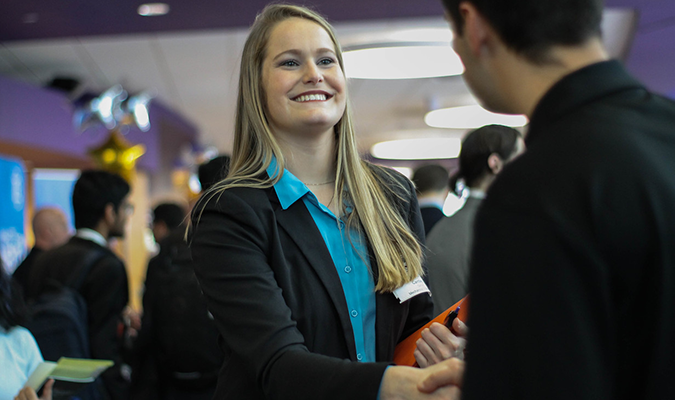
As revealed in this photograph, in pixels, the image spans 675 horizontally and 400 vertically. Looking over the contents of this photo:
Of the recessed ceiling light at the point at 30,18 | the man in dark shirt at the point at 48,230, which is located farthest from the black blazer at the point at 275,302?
the recessed ceiling light at the point at 30,18

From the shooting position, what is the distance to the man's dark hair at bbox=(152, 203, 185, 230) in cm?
527

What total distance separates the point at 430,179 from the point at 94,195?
1755mm

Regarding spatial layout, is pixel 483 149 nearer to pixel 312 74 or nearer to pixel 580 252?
pixel 312 74

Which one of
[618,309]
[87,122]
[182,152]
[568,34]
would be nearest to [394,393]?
[618,309]

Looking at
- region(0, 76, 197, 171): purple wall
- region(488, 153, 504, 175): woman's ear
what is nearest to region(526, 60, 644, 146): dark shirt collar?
region(488, 153, 504, 175): woman's ear

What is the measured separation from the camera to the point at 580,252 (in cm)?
61

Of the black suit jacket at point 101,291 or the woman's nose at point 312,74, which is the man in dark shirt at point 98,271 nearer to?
the black suit jacket at point 101,291

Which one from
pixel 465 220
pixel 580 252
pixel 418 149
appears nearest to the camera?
pixel 580 252

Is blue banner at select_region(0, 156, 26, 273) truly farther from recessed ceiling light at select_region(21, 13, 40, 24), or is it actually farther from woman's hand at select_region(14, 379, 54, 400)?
woman's hand at select_region(14, 379, 54, 400)

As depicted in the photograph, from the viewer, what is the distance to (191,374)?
3137 millimetres

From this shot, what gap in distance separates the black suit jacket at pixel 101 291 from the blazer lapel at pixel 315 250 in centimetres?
182

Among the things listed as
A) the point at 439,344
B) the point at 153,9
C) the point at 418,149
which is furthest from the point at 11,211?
the point at 418,149

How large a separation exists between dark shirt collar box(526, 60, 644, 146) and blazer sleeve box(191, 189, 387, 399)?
505 millimetres

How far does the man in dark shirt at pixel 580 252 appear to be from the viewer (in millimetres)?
616
